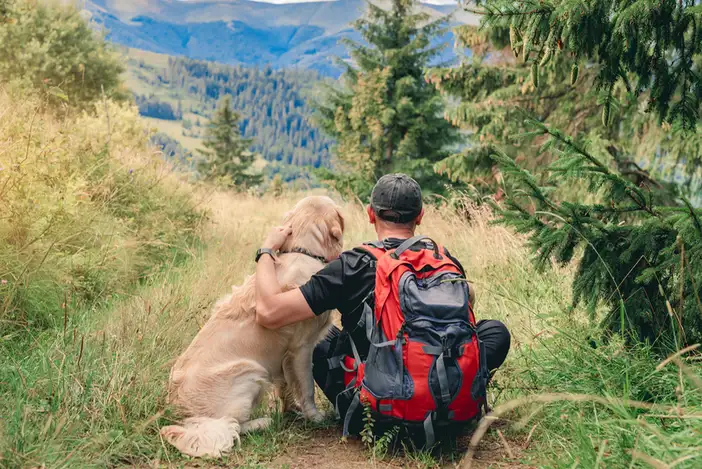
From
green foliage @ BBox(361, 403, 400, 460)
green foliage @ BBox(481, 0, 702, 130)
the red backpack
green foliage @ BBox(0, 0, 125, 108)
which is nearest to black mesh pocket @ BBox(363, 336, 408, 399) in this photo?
the red backpack

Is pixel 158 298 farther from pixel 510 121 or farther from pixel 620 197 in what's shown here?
pixel 510 121

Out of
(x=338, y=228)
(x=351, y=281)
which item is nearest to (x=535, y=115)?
(x=338, y=228)

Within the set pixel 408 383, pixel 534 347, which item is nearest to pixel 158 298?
pixel 408 383

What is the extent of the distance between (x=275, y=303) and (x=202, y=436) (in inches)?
31.4

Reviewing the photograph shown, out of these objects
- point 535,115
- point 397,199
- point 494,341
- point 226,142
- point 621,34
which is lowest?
point 226,142

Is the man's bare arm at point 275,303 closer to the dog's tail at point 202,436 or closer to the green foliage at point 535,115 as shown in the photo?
the dog's tail at point 202,436

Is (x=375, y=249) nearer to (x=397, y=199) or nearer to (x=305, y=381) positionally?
(x=397, y=199)

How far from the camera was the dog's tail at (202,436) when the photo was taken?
2.83 meters

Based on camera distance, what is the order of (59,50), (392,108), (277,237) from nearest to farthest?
(277,237), (392,108), (59,50)

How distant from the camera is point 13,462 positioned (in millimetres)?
2266

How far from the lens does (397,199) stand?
2951 millimetres

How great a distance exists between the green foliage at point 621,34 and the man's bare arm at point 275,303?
6.03 feet

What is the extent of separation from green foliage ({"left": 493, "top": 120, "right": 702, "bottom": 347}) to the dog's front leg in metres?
1.45

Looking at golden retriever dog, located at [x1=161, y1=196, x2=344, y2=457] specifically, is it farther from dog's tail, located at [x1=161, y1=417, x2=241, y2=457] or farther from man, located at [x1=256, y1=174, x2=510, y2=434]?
man, located at [x1=256, y1=174, x2=510, y2=434]
